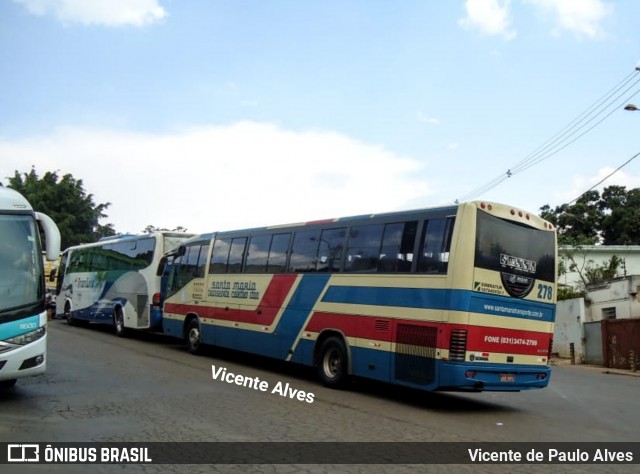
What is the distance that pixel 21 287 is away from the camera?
8.86 metres

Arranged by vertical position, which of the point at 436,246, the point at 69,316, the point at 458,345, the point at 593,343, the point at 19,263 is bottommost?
the point at 69,316

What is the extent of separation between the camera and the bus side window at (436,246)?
9750 millimetres

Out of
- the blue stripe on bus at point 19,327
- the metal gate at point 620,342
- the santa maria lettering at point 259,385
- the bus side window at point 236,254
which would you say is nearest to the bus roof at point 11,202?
the blue stripe on bus at point 19,327

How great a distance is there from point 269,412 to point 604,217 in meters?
48.0

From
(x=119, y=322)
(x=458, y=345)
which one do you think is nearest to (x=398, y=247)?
(x=458, y=345)

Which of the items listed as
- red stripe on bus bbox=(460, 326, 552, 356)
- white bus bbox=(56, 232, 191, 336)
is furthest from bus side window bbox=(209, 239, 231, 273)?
red stripe on bus bbox=(460, 326, 552, 356)

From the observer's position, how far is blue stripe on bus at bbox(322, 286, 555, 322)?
31.1 feet

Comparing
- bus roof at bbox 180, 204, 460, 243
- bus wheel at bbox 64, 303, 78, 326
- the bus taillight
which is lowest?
bus wheel at bbox 64, 303, 78, 326

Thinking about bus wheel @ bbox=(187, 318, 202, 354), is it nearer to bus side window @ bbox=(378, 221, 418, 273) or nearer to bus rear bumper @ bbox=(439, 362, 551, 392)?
bus side window @ bbox=(378, 221, 418, 273)

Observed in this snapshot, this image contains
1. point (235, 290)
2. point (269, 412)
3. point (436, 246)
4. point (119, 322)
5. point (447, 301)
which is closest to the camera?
point (269, 412)

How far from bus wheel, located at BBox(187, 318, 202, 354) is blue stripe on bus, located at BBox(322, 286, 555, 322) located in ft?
19.5

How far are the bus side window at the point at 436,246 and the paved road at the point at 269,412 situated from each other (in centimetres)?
228

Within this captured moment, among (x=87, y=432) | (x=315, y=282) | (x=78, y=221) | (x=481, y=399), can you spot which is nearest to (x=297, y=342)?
(x=315, y=282)

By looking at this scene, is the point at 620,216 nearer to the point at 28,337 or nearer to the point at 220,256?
the point at 220,256
